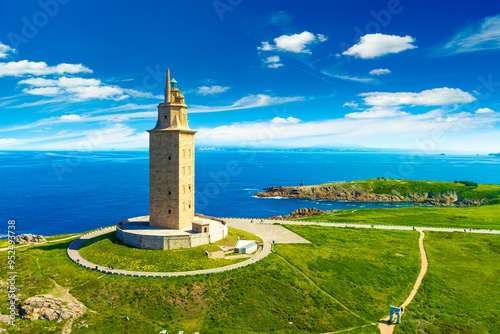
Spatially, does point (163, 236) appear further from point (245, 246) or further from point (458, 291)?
point (458, 291)

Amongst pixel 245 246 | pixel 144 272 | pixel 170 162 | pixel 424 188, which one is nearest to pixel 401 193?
pixel 424 188

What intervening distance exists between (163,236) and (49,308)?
14779 mm

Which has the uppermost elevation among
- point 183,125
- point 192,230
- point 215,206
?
point 183,125

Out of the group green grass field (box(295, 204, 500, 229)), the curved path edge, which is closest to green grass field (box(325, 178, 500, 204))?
green grass field (box(295, 204, 500, 229))

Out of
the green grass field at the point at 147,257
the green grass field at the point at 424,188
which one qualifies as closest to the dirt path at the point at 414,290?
the green grass field at the point at 147,257

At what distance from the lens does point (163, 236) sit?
42.4 meters

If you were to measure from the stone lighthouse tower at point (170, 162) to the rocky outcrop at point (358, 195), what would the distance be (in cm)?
9243

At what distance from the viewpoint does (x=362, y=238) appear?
57.4m

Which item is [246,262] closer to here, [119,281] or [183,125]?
[119,281]

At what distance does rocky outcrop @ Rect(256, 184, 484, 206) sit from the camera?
135500 mm

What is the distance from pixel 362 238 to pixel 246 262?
2672cm

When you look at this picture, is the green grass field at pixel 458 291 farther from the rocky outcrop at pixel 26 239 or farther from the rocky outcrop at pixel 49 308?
the rocky outcrop at pixel 26 239

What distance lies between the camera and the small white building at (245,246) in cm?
4465

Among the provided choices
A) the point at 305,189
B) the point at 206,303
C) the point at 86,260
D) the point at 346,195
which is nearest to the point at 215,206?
the point at 305,189
